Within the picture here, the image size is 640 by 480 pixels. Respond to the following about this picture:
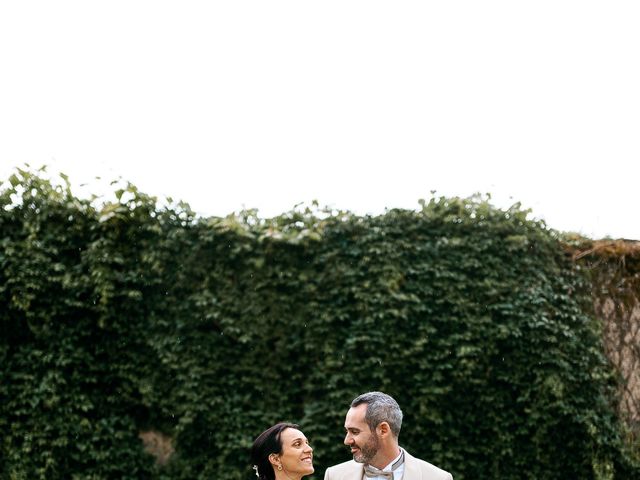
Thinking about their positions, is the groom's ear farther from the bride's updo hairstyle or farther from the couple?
the bride's updo hairstyle

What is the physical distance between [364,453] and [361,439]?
0.08 metres

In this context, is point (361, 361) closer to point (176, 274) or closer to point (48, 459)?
point (176, 274)

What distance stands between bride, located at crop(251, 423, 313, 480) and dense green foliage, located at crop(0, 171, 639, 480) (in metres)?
3.02

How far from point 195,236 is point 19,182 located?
179cm

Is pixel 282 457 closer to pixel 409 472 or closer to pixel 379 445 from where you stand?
pixel 379 445

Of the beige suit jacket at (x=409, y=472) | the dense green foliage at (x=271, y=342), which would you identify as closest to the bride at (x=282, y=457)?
the beige suit jacket at (x=409, y=472)

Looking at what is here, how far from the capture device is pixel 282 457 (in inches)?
180

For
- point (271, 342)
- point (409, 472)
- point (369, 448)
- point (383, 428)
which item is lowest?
point (409, 472)

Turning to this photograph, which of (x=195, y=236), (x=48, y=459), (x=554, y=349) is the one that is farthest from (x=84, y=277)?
(x=554, y=349)

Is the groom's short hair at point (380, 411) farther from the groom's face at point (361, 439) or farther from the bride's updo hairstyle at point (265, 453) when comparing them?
the bride's updo hairstyle at point (265, 453)

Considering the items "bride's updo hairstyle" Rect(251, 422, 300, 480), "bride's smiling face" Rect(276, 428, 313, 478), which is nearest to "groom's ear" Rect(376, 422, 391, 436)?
"bride's smiling face" Rect(276, 428, 313, 478)

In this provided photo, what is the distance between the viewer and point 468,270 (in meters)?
8.05

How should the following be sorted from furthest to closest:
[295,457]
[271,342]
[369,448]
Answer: [271,342] → [295,457] → [369,448]

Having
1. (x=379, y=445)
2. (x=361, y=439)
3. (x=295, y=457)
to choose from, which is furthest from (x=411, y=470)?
(x=295, y=457)
